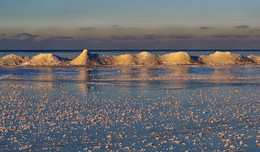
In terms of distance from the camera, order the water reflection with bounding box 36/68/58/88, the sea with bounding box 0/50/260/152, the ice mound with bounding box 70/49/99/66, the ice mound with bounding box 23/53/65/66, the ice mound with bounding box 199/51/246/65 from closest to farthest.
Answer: the sea with bounding box 0/50/260/152
the water reflection with bounding box 36/68/58/88
the ice mound with bounding box 70/49/99/66
the ice mound with bounding box 23/53/65/66
the ice mound with bounding box 199/51/246/65

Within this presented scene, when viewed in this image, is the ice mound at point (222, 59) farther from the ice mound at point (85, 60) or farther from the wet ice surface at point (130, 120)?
the wet ice surface at point (130, 120)

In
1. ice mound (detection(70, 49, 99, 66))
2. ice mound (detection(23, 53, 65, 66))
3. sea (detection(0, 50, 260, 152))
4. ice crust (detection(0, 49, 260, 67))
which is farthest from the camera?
ice crust (detection(0, 49, 260, 67))

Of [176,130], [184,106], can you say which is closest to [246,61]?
[184,106]

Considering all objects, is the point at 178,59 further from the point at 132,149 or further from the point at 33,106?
the point at 132,149

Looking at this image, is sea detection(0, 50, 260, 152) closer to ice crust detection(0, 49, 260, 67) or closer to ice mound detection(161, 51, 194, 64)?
ice crust detection(0, 49, 260, 67)

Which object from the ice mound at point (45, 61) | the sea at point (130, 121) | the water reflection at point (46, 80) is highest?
the ice mound at point (45, 61)

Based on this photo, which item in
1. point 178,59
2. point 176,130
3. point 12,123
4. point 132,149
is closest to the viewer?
point 132,149

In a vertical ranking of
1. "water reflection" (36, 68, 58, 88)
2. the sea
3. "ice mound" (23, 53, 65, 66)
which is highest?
A: "ice mound" (23, 53, 65, 66)

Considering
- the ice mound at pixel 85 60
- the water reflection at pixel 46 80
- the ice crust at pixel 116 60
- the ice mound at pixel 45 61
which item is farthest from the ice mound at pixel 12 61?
the water reflection at pixel 46 80

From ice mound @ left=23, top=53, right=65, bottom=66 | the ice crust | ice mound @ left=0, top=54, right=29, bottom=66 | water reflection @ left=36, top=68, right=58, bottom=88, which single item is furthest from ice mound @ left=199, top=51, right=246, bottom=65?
water reflection @ left=36, top=68, right=58, bottom=88

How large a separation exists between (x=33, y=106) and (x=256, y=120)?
406 inches

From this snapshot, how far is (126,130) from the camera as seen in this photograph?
1233 centimetres

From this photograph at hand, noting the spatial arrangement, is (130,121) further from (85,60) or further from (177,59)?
(177,59)

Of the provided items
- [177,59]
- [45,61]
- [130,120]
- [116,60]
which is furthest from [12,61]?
[130,120]
